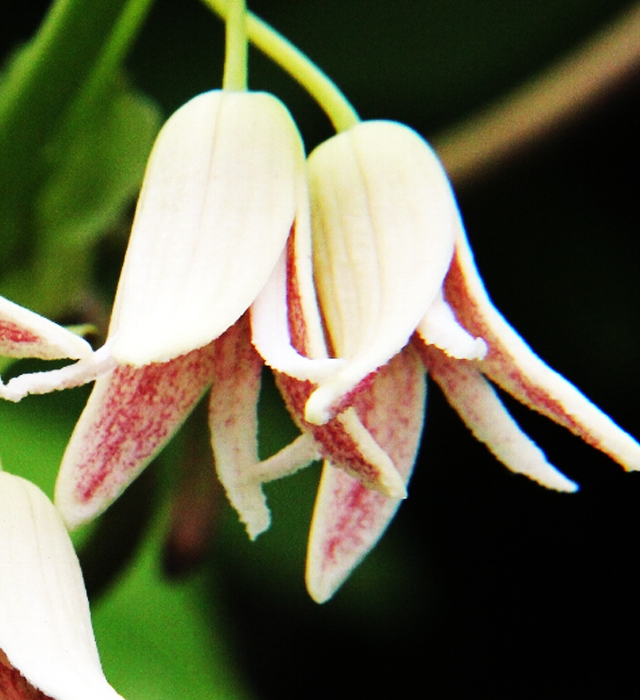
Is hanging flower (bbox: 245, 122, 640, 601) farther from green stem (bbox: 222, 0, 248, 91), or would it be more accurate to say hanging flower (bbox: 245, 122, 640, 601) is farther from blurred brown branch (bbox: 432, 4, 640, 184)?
blurred brown branch (bbox: 432, 4, 640, 184)

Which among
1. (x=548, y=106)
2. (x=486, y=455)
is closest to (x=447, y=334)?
(x=548, y=106)

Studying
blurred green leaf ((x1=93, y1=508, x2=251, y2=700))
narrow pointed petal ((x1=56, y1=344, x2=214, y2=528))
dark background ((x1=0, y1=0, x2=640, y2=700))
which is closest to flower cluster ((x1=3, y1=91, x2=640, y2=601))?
narrow pointed petal ((x1=56, y1=344, x2=214, y2=528))

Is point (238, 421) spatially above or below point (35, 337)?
below

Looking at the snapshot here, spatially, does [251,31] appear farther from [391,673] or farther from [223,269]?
[391,673]

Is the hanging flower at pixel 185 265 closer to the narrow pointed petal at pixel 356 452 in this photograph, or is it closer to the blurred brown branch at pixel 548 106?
the narrow pointed petal at pixel 356 452

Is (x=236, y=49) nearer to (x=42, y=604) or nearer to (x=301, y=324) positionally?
(x=301, y=324)

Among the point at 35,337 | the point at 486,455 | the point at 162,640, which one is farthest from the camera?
the point at 486,455
